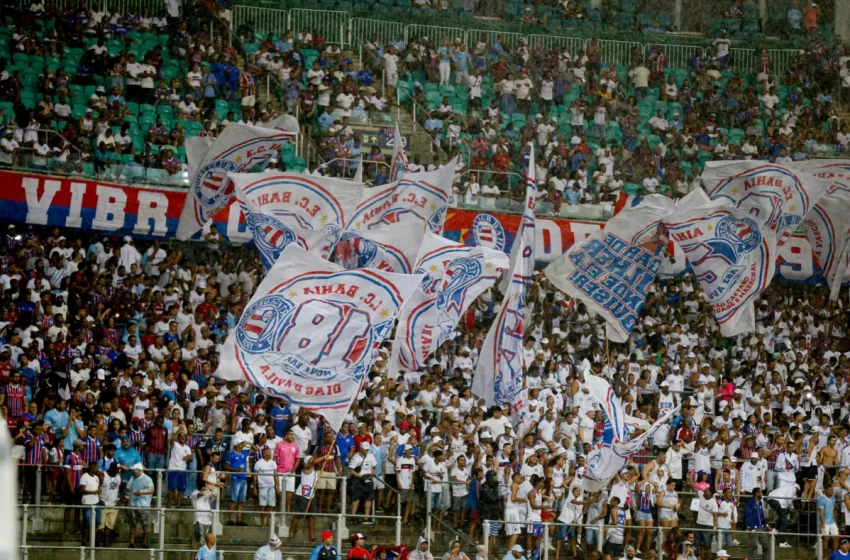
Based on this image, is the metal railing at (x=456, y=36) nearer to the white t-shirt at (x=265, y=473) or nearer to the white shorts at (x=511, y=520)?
the white t-shirt at (x=265, y=473)

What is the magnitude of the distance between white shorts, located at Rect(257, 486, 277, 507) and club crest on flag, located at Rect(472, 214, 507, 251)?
31.1ft

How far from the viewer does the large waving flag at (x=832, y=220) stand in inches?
933

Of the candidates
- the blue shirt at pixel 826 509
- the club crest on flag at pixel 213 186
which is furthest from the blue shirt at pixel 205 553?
the blue shirt at pixel 826 509

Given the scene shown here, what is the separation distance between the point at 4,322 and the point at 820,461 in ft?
39.4

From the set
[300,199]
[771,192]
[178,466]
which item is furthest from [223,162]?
[771,192]

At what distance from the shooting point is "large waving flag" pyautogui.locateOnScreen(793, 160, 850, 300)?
77.8 ft

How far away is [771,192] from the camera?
22.5 meters

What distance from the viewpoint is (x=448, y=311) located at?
18.8m

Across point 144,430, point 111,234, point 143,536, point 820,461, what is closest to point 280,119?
point 111,234

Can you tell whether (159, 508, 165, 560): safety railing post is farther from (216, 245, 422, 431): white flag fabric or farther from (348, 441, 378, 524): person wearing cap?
(348, 441, 378, 524): person wearing cap

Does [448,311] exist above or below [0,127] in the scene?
below

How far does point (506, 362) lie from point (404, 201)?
3655mm

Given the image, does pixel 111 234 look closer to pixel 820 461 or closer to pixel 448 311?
pixel 448 311

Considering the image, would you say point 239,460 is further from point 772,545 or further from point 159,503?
point 772,545
